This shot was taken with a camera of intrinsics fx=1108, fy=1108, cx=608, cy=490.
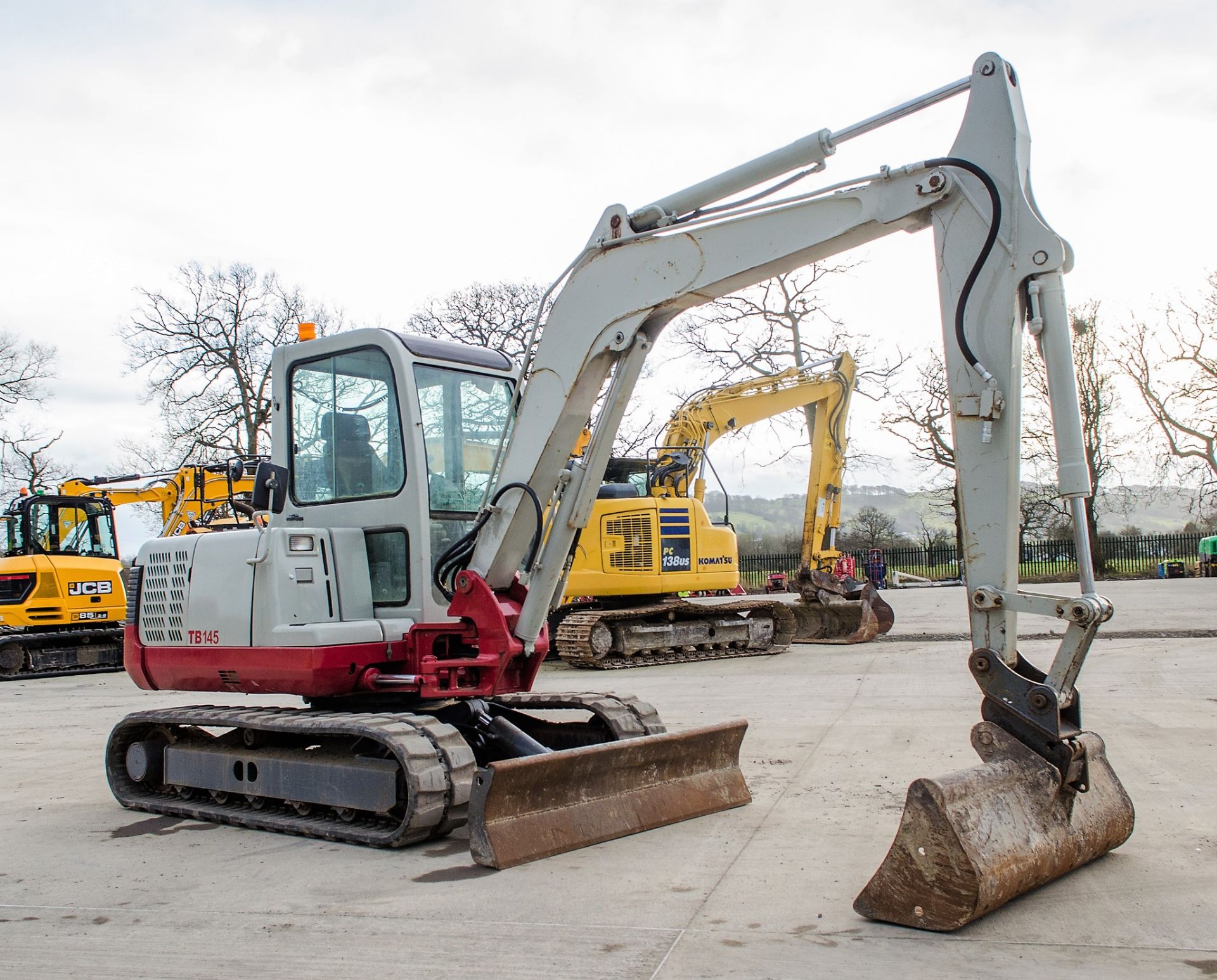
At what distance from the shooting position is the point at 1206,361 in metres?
36.1

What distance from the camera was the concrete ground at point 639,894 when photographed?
3.89 metres

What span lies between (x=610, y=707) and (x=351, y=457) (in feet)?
7.09

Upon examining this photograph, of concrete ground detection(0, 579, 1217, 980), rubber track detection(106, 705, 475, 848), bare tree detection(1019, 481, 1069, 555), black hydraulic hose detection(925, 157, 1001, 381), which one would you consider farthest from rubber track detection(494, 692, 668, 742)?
bare tree detection(1019, 481, 1069, 555)

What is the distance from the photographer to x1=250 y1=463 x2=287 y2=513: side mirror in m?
6.41

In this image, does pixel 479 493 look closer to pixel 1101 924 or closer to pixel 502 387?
pixel 502 387

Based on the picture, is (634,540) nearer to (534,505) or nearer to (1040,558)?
(534,505)

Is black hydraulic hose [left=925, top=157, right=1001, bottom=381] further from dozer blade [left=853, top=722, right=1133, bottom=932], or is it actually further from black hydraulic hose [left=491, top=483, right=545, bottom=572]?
black hydraulic hose [left=491, top=483, right=545, bottom=572]

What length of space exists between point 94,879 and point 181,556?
227 cm

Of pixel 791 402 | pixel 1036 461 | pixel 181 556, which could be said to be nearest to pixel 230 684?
pixel 181 556

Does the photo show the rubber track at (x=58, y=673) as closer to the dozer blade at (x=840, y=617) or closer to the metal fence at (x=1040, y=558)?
the dozer blade at (x=840, y=617)

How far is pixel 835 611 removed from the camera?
1772 centimetres

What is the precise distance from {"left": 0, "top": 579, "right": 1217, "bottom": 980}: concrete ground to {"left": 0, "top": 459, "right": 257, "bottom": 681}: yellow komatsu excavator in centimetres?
935

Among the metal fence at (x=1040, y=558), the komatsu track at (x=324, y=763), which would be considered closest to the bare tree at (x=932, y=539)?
the metal fence at (x=1040, y=558)

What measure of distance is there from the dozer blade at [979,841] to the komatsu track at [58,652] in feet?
52.1
